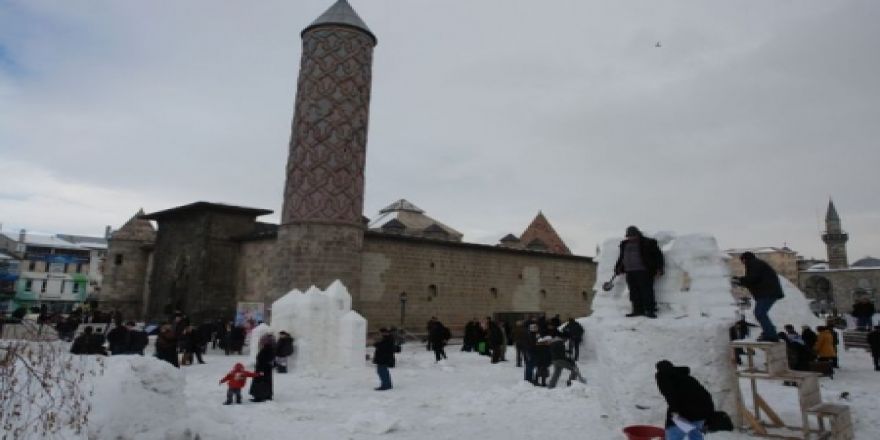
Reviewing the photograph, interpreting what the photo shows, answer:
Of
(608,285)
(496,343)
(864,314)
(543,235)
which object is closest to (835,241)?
(543,235)

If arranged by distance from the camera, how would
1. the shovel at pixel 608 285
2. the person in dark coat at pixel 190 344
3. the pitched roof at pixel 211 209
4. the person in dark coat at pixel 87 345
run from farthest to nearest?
the pitched roof at pixel 211 209
the person in dark coat at pixel 190 344
the person in dark coat at pixel 87 345
the shovel at pixel 608 285

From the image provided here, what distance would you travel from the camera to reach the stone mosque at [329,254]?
691 inches

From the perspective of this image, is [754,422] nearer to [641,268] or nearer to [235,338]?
[641,268]

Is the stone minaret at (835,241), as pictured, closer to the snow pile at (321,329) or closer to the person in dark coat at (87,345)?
the snow pile at (321,329)

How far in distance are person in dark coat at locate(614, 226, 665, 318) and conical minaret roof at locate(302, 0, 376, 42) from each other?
49.6 feet

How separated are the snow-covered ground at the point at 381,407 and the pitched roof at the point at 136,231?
19463 mm

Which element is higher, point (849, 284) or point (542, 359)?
point (849, 284)

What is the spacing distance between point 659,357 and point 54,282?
5636 centimetres

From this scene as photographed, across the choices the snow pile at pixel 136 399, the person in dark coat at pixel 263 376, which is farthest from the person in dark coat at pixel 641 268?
the person in dark coat at pixel 263 376

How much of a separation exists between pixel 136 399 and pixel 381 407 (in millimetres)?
3766

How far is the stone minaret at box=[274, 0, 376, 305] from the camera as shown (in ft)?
56.6

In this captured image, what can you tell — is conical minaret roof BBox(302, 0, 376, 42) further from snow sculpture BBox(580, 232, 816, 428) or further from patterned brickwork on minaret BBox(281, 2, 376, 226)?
snow sculpture BBox(580, 232, 816, 428)

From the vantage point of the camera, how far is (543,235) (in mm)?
40625

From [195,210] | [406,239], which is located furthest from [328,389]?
[195,210]
